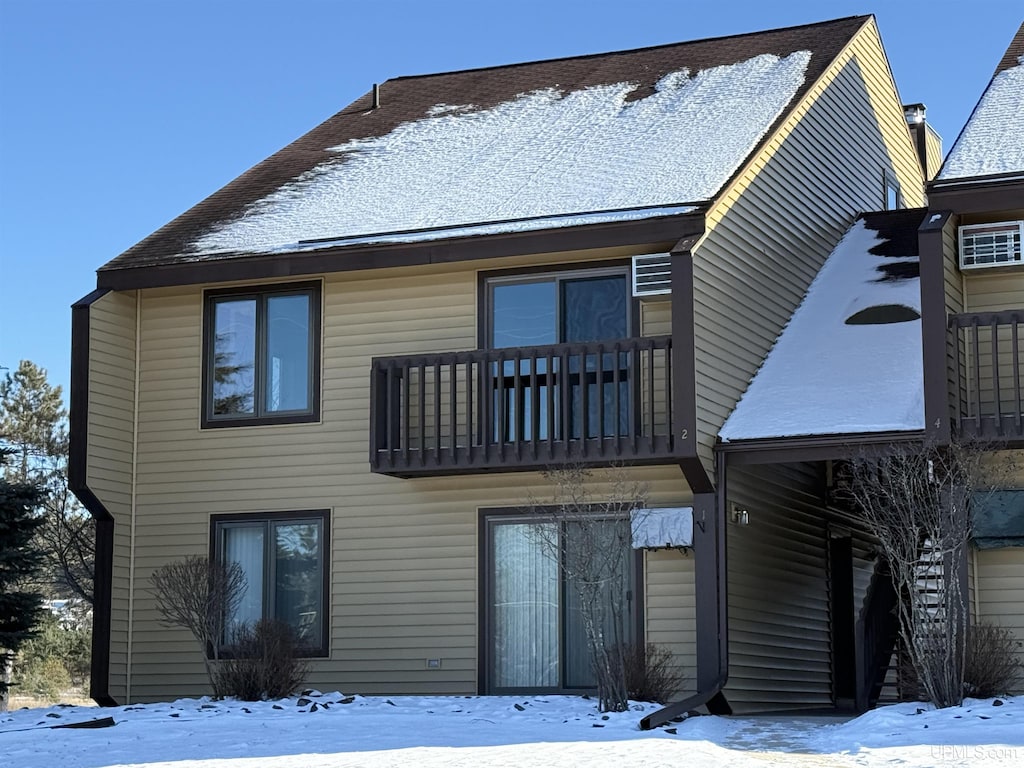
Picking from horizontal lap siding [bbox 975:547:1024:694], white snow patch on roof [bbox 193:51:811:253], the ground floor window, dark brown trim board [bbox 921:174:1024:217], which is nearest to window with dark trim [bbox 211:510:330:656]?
the ground floor window

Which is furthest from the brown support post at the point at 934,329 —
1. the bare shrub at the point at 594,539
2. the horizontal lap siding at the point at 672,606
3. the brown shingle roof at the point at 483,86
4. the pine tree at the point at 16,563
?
the pine tree at the point at 16,563

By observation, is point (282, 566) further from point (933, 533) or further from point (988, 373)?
point (988, 373)

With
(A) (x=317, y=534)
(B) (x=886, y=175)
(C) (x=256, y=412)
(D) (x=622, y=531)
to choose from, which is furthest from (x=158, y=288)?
(B) (x=886, y=175)

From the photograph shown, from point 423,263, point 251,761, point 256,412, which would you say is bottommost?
point 251,761

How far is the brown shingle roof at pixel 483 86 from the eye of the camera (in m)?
19.2

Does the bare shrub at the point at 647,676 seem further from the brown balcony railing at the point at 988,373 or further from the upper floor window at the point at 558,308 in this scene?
the brown balcony railing at the point at 988,373

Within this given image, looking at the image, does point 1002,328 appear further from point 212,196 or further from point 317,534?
point 212,196

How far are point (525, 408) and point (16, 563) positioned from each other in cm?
569

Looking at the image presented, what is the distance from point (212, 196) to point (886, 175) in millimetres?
8878

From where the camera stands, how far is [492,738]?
1197cm

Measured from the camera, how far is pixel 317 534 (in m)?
17.0

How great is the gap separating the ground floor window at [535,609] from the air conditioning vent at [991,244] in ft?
13.7

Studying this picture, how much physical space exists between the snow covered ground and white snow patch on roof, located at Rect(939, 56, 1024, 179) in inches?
198

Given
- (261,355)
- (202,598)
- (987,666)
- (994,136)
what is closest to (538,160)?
(261,355)
